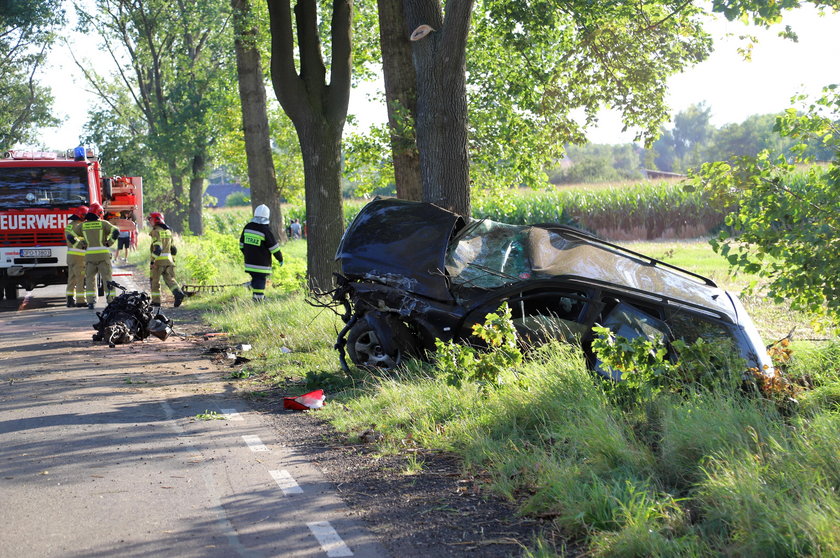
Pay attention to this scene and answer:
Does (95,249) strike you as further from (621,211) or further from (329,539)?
(621,211)

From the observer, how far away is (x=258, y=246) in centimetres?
1502

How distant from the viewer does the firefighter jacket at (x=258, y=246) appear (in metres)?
15.0

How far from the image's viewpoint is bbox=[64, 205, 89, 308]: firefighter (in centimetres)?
1678

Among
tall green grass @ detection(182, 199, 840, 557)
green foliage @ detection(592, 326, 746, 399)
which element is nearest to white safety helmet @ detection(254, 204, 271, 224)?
tall green grass @ detection(182, 199, 840, 557)

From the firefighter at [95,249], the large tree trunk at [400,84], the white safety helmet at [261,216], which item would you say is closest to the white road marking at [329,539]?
the large tree trunk at [400,84]

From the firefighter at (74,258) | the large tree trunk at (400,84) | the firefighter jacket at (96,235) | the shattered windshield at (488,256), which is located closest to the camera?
the shattered windshield at (488,256)

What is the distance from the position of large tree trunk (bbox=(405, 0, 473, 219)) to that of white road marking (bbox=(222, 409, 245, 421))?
153 inches

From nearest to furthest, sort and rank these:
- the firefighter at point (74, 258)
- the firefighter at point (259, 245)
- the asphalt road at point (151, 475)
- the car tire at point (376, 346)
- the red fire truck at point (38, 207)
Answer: the asphalt road at point (151, 475), the car tire at point (376, 346), the firefighter at point (259, 245), the firefighter at point (74, 258), the red fire truck at point (38, 207)

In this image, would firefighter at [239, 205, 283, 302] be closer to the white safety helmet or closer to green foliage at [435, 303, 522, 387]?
the white safety helmet

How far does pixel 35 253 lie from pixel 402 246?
12.1m

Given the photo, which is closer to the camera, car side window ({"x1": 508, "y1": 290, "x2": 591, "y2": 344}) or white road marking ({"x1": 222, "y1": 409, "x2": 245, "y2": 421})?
car side window ({"x1": 508, "y1": 290, "x2": 591, "y2": 344})

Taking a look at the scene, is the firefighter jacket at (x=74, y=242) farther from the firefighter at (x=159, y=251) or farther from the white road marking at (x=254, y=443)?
the white road marking at (x=254, y=443)

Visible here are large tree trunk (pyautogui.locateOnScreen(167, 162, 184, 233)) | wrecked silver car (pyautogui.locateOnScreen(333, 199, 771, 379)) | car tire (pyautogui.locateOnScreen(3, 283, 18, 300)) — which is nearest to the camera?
wrecked silver car (pyautogui.locateOnScreen(333, 199, 771, 379))

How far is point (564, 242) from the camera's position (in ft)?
29.2
